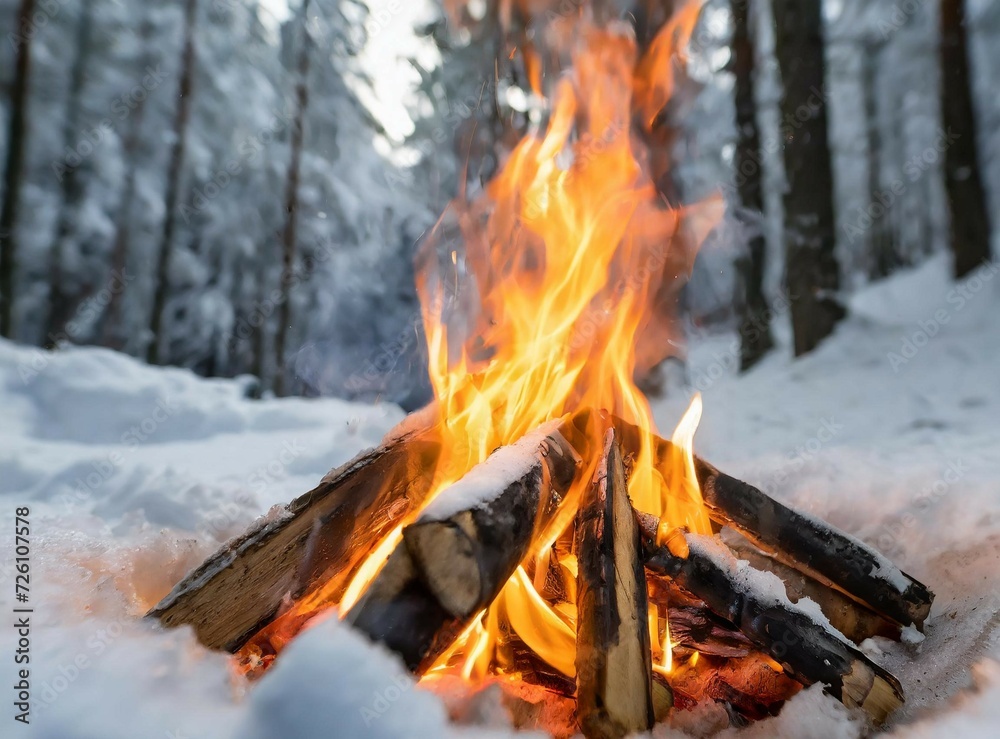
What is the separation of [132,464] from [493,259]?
265cm

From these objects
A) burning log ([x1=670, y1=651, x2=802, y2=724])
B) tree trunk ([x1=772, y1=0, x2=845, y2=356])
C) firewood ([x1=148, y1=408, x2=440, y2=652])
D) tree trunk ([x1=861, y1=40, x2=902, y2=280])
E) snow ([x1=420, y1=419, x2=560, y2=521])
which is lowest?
burning log ([x1=670, y1=651, x2=802, y2=724])

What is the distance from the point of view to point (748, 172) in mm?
7852

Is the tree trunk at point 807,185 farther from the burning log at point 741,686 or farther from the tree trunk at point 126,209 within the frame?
the tree trunk at point 126,209

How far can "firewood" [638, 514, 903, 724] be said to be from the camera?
1.60m

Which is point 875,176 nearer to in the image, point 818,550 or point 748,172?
point 748,172

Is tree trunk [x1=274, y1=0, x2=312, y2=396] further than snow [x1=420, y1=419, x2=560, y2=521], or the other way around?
tree trunk [x1=274, y1=0, x2=312, y2=396]

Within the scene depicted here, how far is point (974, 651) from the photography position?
5.54 ft

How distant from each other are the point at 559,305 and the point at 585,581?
1.43 m

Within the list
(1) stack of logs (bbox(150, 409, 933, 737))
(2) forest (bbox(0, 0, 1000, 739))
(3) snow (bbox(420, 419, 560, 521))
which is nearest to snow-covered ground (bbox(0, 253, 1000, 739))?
(2) forest (bbox(0, 0, 1000, 739))

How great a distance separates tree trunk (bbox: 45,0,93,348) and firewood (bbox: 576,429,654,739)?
1784 cm

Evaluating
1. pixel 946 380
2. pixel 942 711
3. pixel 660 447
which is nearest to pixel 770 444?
pixel 946 380

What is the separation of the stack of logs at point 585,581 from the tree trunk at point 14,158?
1108cm

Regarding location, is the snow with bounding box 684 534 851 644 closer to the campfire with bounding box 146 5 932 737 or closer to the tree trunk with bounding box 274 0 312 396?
the campfire with bounding box 146 5 932 737

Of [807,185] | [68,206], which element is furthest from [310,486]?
[68,206]
